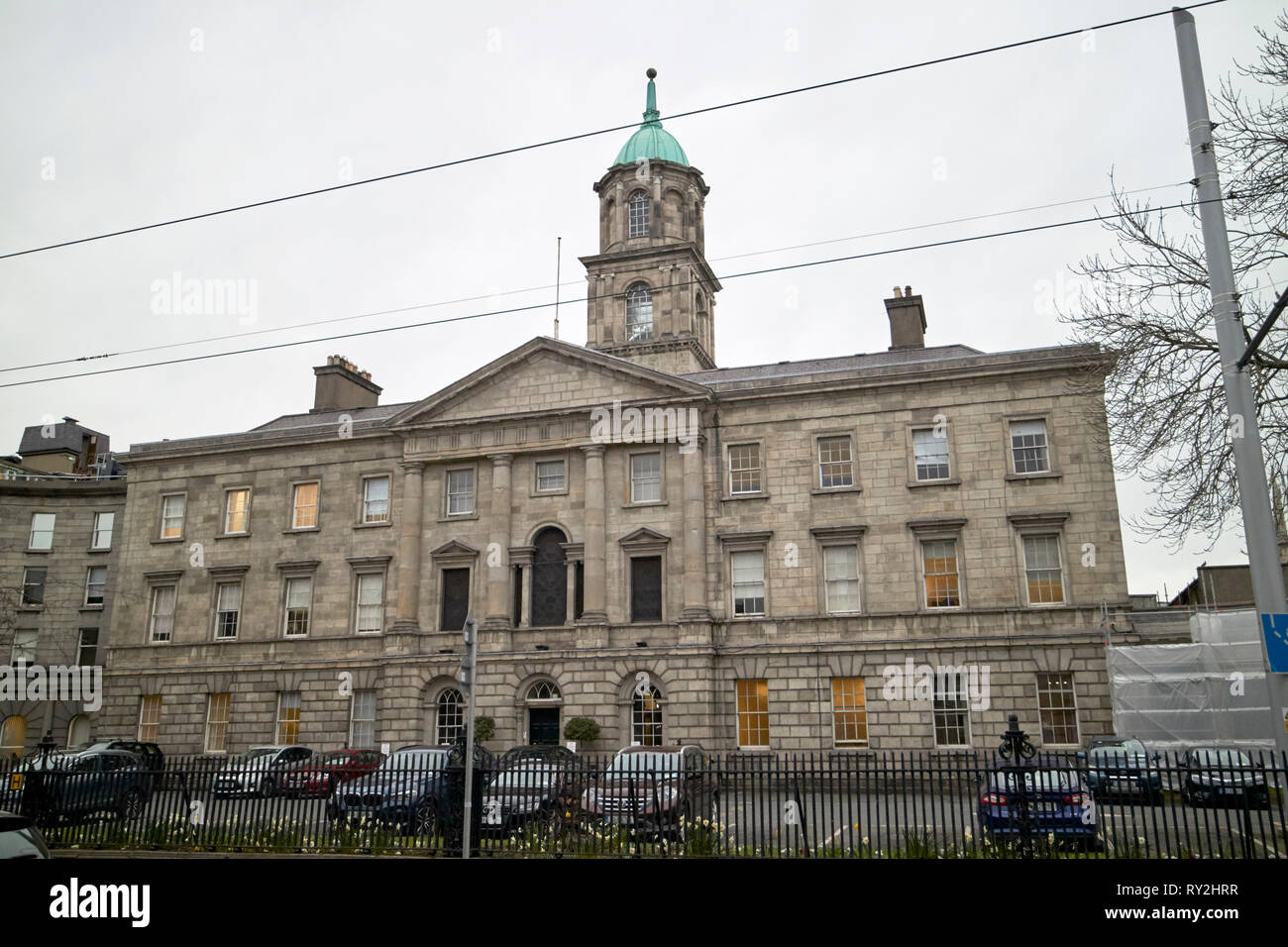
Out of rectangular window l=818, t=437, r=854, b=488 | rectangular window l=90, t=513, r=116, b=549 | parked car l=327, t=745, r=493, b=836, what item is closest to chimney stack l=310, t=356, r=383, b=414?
rectangular window l=90, t=513, r=116, b=549

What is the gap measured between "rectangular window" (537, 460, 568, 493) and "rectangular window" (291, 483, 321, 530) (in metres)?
10.2

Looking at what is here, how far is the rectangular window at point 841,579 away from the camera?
1275 inches

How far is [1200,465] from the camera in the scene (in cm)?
1686

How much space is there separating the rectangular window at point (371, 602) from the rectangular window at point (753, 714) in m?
14.6

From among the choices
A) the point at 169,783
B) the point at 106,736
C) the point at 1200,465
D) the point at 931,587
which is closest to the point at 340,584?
the point at 106,736

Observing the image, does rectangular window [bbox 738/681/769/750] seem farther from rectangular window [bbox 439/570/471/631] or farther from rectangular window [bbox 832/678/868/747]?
rectangular window [bbox 439/570/471/631]

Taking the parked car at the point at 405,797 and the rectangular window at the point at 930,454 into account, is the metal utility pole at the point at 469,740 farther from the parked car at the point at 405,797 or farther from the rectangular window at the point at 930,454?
the rectangular window at the point at 930,454

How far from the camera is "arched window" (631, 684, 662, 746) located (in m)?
32.6

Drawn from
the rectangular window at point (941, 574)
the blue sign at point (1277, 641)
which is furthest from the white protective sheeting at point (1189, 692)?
the blue sign at point (1277, 641)

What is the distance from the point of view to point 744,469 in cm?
3441

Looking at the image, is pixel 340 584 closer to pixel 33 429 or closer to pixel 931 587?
pixel 931 587
